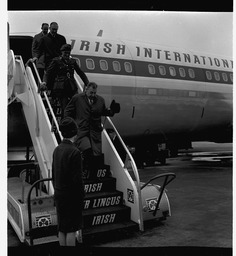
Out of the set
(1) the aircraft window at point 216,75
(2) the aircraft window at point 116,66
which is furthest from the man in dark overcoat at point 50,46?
(1) the aircraft window at point 216,75

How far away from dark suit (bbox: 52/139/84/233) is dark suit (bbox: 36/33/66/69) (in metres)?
4.11

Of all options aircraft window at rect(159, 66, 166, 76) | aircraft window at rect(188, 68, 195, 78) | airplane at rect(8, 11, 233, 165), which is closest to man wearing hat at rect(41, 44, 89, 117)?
airplane at rect(8, 11, 233, 165)

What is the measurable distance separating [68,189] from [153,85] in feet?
24.3

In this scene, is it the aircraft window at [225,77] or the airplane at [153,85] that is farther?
the aircraft window at [225,77]

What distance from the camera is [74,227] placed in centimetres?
378

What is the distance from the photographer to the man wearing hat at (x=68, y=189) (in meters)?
3.72

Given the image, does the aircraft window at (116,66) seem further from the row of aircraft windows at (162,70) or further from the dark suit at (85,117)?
the dark suit at (85,117)

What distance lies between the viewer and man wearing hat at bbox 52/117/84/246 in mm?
3725

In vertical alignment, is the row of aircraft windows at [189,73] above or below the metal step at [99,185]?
above

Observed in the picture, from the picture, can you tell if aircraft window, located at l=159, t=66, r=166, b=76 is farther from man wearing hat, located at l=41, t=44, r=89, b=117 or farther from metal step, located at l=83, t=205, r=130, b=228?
metal step, located at l=83, t=205, r=130, b=228

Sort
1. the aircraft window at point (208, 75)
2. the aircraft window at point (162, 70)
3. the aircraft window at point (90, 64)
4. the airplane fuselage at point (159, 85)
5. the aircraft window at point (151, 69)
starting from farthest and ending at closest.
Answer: the aircraft window at point (208, 75) → the aircraft window at point (162, 70) → the aircraft window at point (151, 69) → the airplane fuselage at point (159, 85) → the aircraft window at point (90, 64)
